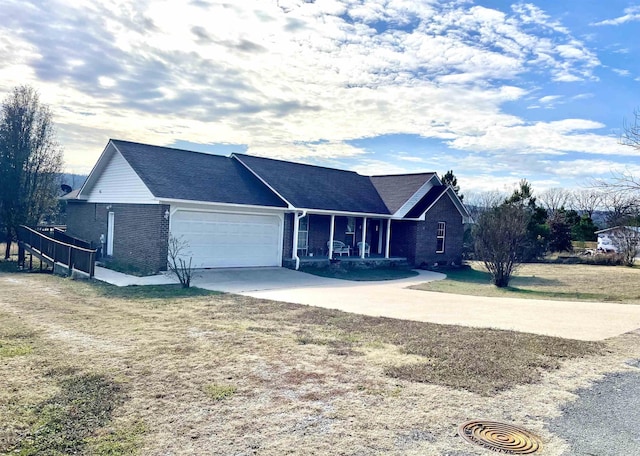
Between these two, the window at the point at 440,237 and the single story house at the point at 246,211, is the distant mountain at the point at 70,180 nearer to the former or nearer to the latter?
the single story house at the point at 246,211

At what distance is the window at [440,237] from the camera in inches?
1062

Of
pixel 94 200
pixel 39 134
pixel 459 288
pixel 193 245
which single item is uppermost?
pixel 39 134

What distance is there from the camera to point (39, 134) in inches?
909

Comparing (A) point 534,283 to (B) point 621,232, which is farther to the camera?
(B) point 621,232

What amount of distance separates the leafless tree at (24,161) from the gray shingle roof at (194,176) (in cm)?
674

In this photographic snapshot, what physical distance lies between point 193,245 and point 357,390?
13.7 meters

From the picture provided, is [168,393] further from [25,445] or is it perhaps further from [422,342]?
[422,342]

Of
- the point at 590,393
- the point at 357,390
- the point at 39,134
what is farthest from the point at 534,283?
the point at 39,134

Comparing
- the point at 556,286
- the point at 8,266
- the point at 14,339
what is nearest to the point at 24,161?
the point at 8,266

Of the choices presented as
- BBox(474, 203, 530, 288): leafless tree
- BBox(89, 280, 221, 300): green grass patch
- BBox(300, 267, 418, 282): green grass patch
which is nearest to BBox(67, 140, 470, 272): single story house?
BBox(300, 267, 418, 282): green grass patch

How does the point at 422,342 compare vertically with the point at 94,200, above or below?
below

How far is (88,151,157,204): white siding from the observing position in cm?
1803

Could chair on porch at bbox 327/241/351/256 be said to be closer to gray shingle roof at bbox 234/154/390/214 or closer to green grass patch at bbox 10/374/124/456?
gray shingle roof at bbox 234/154/390/214

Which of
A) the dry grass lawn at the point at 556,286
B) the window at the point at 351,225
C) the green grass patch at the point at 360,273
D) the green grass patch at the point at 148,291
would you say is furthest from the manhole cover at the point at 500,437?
the window at the point at 351,225
